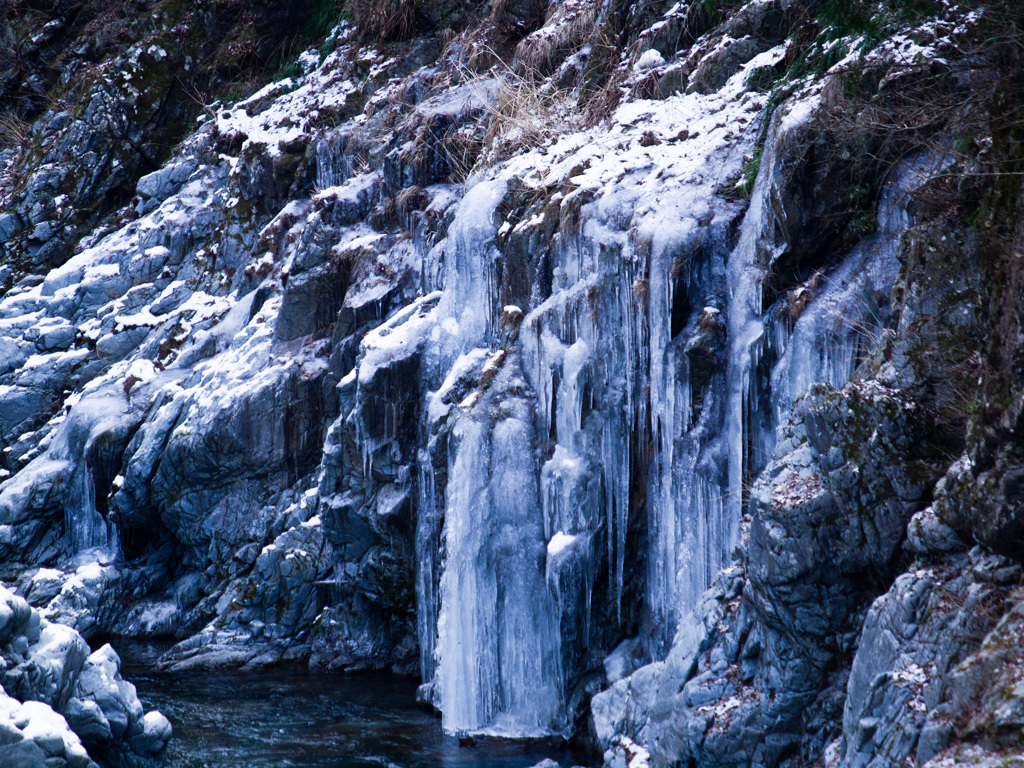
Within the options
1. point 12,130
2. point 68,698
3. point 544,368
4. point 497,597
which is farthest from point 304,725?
point 12,130

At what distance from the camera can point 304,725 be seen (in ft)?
31.7

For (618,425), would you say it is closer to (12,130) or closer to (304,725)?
(304,725)

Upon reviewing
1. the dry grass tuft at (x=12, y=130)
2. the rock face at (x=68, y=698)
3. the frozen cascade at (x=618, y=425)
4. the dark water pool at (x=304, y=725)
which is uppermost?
the dry grass tuft at (x=12, y=130)

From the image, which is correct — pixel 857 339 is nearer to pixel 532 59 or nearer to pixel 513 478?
pixel 513 478

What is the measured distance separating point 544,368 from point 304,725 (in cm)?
456

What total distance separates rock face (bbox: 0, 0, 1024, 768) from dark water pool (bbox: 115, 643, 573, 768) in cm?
44

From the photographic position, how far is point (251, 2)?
20.2 meters

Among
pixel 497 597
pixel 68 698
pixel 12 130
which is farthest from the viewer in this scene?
pixel 12 130

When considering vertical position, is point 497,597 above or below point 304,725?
above

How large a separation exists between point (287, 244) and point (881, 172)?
403 inches

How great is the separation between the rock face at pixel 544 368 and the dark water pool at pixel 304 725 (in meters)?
0.44

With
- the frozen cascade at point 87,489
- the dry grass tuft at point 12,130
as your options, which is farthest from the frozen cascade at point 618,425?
the dry grass tuft at point 12,130

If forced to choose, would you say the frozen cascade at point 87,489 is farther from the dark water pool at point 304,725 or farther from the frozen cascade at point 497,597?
the frozen cascade at point 497,597

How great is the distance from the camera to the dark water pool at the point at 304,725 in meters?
8.44
